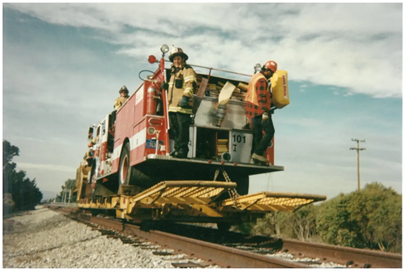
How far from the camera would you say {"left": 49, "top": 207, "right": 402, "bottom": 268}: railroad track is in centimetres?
461

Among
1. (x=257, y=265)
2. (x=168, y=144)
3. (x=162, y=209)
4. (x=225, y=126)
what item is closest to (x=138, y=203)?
(x=162, y=209)

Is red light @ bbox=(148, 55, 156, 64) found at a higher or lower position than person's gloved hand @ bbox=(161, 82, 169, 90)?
higher

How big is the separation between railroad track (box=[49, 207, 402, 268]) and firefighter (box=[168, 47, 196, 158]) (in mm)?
1590

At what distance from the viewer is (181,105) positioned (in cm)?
686

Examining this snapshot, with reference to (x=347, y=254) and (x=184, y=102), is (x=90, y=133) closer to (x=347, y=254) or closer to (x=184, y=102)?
(x=184, y=102)

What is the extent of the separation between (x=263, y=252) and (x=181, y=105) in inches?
113

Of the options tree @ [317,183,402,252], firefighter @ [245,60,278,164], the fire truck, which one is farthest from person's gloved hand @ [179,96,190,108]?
tree @ [317,183,402,252]

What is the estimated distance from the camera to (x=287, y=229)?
51.6 feet

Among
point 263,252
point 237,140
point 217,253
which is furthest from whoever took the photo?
point 237,140

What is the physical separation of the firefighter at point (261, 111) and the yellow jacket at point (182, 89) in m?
1.17

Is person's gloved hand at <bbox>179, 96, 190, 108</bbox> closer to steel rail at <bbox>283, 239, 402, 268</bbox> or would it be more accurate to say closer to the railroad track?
the railroad track

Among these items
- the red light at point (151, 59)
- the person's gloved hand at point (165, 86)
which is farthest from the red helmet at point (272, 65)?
the red light at point (151, 59)

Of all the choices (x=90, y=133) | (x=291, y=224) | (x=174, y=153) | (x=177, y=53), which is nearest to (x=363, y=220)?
(x=291, y=224)

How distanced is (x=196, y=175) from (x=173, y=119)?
4.65ft
